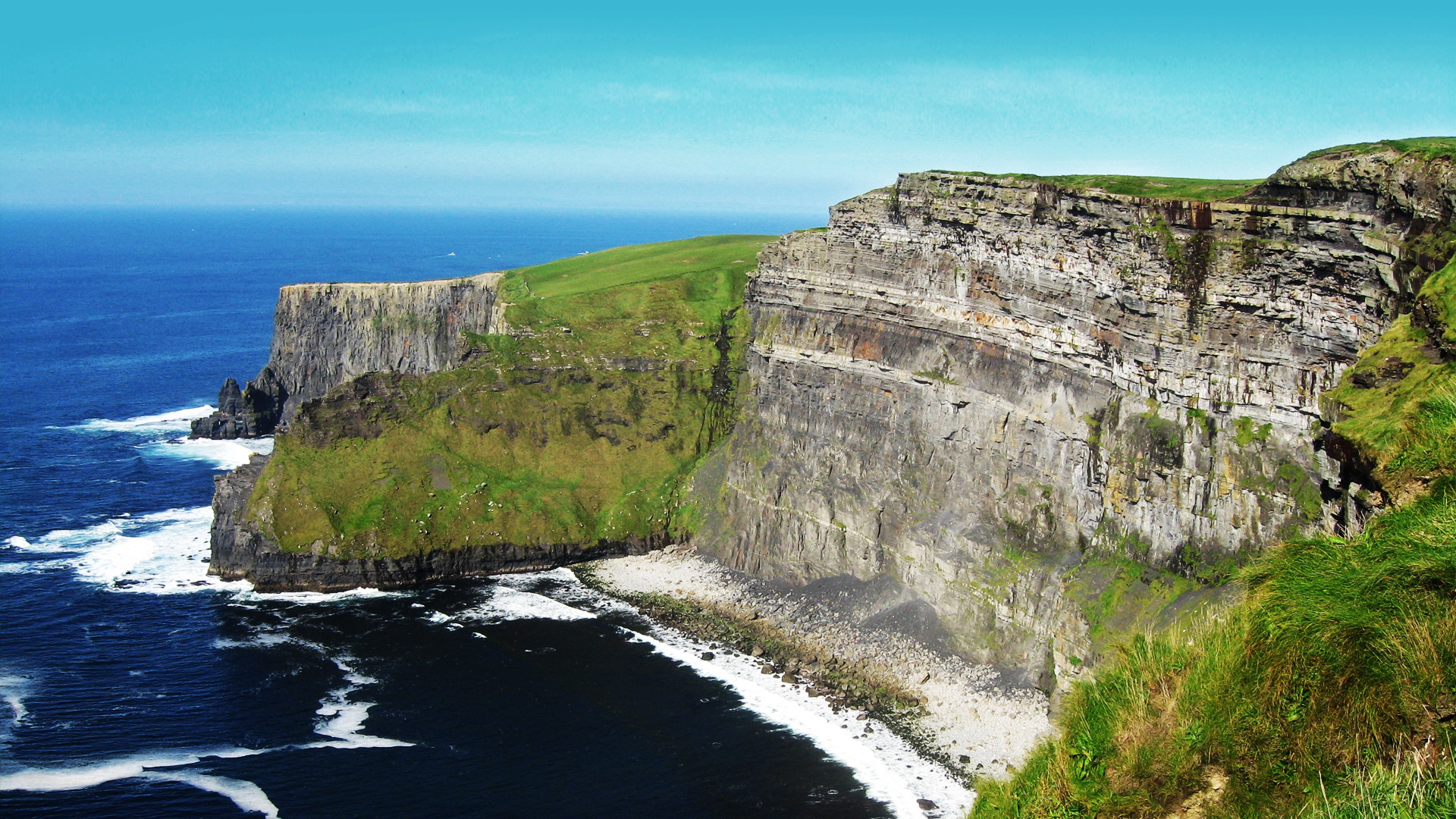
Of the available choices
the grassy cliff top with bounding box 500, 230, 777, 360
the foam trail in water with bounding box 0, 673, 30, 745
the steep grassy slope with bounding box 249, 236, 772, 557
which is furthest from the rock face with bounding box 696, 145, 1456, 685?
the foam trail in water with bounding box 0, 673, 30, 745

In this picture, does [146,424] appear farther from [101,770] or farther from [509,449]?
[101,770]

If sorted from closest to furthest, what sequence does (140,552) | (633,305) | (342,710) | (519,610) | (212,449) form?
1. (342,710)
2. (519,610)
3. (140,552)
4. (633,305)
5. (212,449)

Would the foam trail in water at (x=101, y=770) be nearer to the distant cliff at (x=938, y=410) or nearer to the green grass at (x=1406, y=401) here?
the distant cliff at (x=938, y=410)

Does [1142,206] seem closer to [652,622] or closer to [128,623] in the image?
[652,622]

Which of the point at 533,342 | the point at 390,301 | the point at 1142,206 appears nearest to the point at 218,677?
the point at 533,342

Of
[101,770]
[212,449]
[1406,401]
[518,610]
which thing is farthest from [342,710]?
[212,449]

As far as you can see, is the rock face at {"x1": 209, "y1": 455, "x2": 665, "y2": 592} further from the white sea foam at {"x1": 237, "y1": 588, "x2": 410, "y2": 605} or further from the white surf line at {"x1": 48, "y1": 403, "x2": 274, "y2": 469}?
the white surf line at {"x1": 48, "y1": 403, "x2": 274, "y2": 469}
